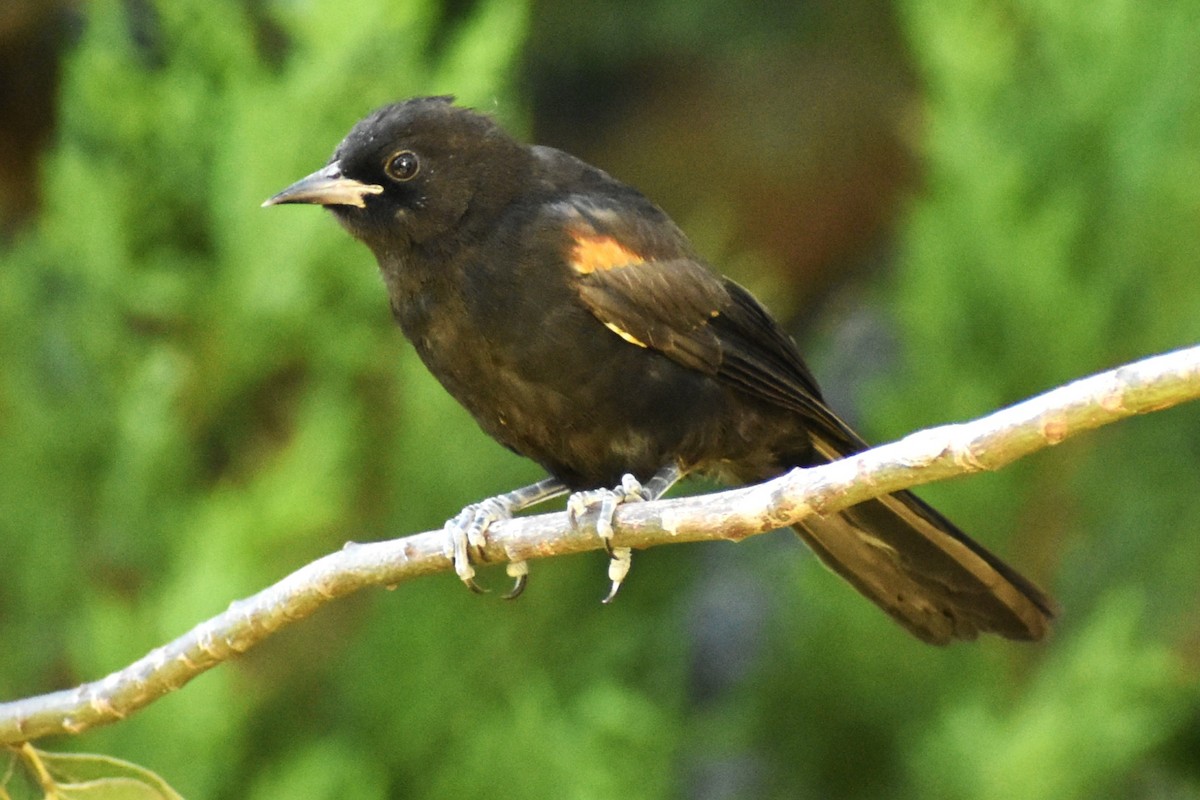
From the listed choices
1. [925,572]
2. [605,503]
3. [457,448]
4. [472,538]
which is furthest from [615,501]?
[457,448]

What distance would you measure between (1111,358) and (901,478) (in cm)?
284

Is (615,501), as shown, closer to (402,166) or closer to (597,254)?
(597,254)

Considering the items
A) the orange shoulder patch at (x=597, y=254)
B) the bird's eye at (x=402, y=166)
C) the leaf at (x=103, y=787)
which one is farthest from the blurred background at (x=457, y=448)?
the leaf at (x=103, y=787)

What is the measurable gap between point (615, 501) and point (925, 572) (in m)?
0.74

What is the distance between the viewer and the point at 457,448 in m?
4.27

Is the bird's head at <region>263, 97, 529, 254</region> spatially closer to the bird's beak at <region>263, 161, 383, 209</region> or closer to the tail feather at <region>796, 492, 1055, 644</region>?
the bird's beak at <region>263, 161, 383, 209</region>

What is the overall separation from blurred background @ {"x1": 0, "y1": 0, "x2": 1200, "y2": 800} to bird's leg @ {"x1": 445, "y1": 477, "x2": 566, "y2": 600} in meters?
0.92

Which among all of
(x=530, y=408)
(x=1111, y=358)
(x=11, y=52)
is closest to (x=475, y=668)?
(x=530, y=408)

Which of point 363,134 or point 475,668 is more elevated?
point 363,134

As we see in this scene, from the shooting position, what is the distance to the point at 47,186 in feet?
14.0

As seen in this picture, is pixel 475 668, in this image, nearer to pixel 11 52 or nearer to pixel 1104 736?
pixel 1104 736

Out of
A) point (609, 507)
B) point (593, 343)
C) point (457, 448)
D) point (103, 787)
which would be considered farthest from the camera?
point (457, 448)

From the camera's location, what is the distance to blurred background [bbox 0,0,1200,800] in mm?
4004

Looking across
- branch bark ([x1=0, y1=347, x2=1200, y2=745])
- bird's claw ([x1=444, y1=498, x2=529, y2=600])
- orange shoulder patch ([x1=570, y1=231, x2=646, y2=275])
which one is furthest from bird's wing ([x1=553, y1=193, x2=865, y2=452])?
branch bark ([x1=0, y1=347, x2=1200, y2=745])
